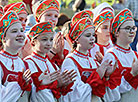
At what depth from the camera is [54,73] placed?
562cm

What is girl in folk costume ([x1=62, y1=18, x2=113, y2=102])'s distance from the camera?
236 inches

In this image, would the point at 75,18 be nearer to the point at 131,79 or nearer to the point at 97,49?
the point at 97,49

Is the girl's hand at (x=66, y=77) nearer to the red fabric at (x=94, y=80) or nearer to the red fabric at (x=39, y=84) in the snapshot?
the red fabric at (x=39, y=84)

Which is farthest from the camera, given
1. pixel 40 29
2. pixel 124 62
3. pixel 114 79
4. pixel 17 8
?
pixel 17 8

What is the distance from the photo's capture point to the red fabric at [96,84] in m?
Answer: 5.98

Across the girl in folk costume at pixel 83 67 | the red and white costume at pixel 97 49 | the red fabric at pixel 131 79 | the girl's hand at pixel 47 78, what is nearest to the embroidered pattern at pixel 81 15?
the girl in folk costume at pixel 83 67

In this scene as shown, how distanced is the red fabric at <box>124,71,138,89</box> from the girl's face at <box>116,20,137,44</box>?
520mm

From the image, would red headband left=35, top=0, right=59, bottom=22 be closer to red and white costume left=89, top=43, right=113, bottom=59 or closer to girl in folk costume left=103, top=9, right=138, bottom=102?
red and white costume left=89, top=43, right=113, bottom=59

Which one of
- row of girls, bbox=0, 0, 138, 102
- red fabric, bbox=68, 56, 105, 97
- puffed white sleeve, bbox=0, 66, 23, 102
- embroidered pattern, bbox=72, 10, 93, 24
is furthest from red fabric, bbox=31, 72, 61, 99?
embroidered pattern, bbox=72, 10, 93, 24

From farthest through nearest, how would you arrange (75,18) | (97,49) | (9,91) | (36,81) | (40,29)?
(97,49) < (75,18) < (40,29) < (36,81) < (9,91)

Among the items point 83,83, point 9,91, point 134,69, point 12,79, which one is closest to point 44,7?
point 83,83

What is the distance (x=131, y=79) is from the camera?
638cm

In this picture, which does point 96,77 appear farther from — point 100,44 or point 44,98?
point 100,44

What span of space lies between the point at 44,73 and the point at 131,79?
4.50 ft
